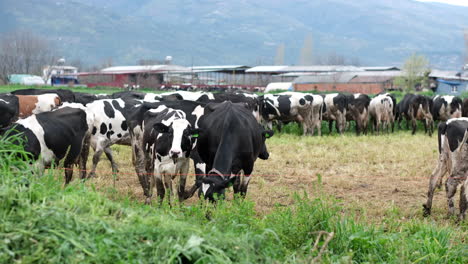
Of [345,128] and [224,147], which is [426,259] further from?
[345,128]

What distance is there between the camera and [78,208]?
4.78 meters

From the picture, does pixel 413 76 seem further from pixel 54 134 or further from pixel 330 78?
pixel 54 134

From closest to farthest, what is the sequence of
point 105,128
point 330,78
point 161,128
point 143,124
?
1. point 161,128
2. point 143,124
3. point 105,128
4. point 330,78

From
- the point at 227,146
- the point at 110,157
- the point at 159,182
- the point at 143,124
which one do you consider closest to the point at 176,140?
the point at 227,146

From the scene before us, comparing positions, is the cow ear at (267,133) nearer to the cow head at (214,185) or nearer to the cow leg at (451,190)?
the cow head at (214,185)

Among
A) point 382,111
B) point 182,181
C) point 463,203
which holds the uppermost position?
point 382,111

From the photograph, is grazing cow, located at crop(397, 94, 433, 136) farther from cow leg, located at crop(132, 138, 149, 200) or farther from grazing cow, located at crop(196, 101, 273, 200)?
grazing cow, located at crop(196, 101, 273, 200)

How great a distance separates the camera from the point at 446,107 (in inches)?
1070

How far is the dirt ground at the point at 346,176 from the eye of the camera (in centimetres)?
1017

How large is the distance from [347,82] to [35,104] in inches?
2514

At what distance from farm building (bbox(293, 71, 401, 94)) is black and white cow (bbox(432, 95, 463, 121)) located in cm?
4307

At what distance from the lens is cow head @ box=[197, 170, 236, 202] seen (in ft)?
24.9

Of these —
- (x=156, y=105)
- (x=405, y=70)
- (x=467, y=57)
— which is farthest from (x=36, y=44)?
(x=156, y=105)

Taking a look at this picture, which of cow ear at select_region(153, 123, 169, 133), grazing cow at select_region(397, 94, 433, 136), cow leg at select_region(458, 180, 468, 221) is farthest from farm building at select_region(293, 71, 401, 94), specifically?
cow ear at select_region(153, 123, 169, 133)
